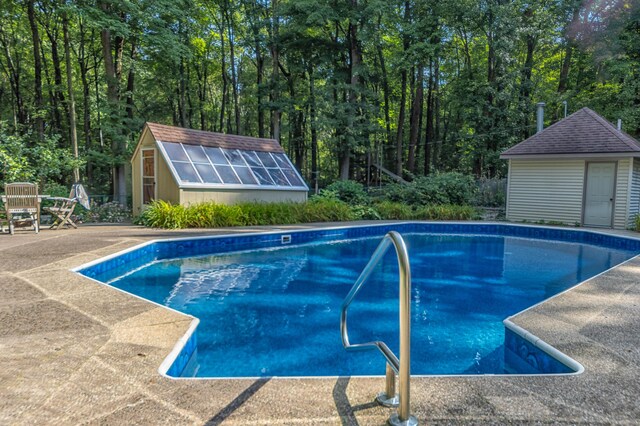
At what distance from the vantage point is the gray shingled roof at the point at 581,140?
10.9 m

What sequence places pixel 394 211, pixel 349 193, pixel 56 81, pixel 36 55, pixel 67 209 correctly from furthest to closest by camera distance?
1. pixel 56 81
2. pixel 36 55
3. pixel 349 193
4. pixel 394 211
5. pixel 67 209

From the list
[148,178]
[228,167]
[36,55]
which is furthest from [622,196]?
[36,55]

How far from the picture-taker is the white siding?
10.9 m

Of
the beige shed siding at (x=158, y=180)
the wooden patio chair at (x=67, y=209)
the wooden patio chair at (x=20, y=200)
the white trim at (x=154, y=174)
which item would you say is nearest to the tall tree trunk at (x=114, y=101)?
the beige shed siding at (x=158, y=180)

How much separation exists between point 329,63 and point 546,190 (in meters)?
10.7

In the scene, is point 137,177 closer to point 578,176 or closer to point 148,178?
point 148,178

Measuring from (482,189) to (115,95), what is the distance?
1359cm

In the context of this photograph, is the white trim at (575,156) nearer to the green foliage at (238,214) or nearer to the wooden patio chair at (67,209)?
the green foliage at (238,214)

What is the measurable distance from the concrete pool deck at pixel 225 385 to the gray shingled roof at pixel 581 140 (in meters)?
9.36

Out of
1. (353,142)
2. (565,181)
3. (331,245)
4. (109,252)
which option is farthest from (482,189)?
(109,252)

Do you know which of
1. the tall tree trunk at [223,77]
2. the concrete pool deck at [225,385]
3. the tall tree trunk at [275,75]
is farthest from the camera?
the tall tree trunk at [223,77]

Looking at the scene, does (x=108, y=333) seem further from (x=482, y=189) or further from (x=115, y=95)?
→ (x=482, y=189)

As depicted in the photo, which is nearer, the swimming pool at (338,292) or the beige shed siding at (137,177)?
the swimming pool at (338,292)

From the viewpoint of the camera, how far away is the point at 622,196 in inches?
428
